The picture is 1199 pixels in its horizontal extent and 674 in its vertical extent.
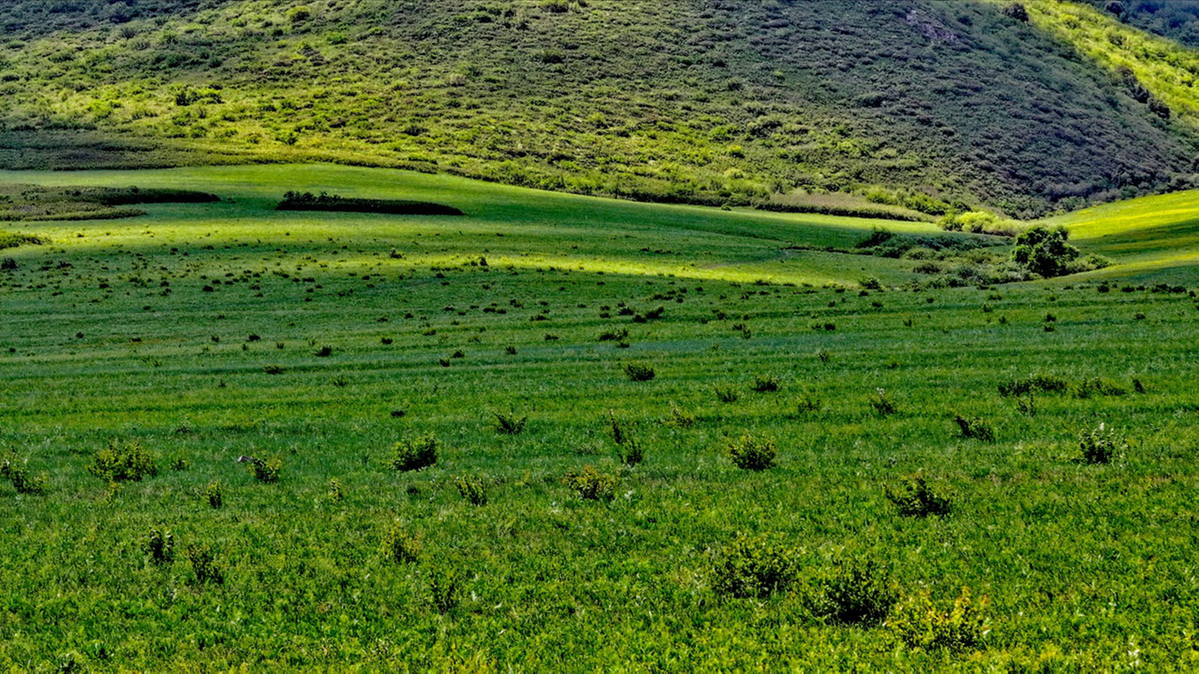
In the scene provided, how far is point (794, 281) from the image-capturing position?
230 ft

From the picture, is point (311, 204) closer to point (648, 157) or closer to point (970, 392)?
point (648, 157)

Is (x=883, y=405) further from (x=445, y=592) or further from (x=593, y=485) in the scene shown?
(x=445, y=592)

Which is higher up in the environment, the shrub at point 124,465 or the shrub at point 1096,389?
the shrub at point 1096,389

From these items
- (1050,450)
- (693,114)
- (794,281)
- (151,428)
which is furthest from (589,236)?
(693,114)

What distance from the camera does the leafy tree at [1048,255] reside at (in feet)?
218

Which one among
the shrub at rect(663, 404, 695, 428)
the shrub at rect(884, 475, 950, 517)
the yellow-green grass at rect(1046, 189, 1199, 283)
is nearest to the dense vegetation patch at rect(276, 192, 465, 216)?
the yellow-green grass at rect(1046, 189, 1199, 283)

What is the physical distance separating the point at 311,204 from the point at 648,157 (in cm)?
7682

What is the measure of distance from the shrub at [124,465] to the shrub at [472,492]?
8895mm

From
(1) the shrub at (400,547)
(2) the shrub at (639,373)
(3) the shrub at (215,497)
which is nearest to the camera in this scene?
(1) the shrub at (400,547)

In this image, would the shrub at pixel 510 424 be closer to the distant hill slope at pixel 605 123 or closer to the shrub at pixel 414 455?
the shrub at pixel 414 455

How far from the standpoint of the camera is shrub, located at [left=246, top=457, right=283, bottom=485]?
19359 millimetres

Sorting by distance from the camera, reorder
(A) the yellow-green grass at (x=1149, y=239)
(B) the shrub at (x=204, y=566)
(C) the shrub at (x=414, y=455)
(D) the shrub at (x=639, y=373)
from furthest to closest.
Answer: (A) the yellow-green grass at (x=1149, y=239), (D) the shrub at (x=639, y=373), (C) the shrub at (x=414, y=455), (B) the shrub at (x=204, y=566)

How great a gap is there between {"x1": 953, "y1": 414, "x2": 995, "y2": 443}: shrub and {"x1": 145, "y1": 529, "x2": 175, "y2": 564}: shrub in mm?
16531

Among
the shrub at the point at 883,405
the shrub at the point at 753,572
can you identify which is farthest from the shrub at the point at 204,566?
the shrub at the point at 883,405
